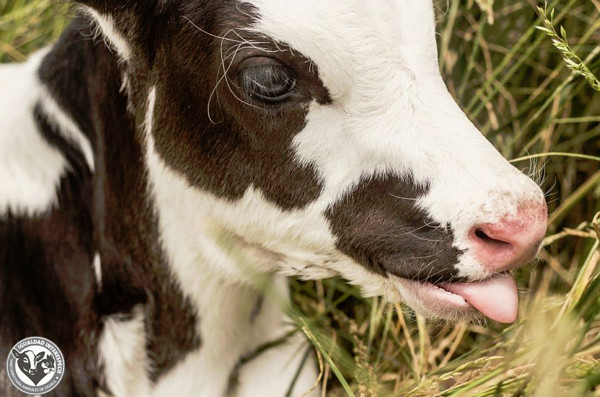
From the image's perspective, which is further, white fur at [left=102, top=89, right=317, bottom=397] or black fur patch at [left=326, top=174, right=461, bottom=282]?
white fur at [left=102, top=89, right=317, bottom=397]

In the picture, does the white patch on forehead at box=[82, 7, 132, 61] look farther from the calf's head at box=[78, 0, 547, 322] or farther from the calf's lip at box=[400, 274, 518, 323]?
the calf's lip at box=[400, 274, 518, 323]

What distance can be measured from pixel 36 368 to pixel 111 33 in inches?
34.7

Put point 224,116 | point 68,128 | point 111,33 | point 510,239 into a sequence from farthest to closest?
point 68,128 → point 111,33 → point 224,116 → point 510,239

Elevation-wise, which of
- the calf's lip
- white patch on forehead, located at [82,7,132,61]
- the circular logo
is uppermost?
white patch on forehead, located at [82,7,132,61]

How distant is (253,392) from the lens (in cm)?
241

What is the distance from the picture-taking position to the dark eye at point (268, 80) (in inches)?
71.9

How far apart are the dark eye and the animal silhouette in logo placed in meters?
0.92

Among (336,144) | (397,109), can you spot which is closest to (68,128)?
(336,144)

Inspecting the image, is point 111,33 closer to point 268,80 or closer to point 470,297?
point 268,80

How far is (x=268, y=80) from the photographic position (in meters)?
1.83

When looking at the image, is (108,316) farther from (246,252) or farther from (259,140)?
(259,140)

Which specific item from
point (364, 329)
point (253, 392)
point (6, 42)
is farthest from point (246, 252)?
point (6, 42)

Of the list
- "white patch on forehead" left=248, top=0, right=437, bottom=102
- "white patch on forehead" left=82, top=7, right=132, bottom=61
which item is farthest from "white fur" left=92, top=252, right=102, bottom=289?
"white patch on forehead" left=248, top=0, right=437, bottom=102

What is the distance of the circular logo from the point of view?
88.7 inches
